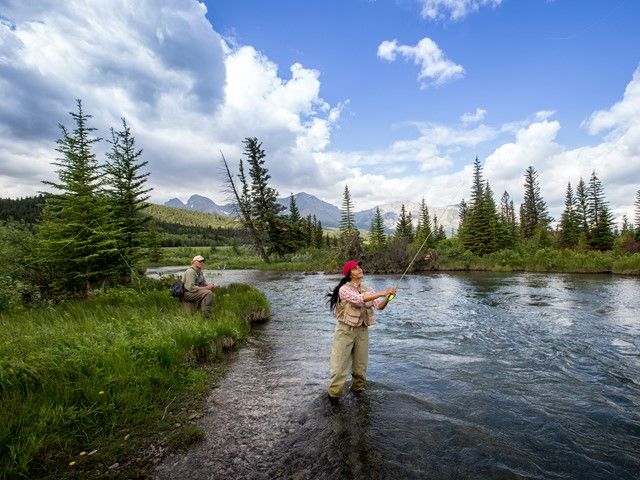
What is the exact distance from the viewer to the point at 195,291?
11109mm

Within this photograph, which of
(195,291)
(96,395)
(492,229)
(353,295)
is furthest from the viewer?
(492,229)

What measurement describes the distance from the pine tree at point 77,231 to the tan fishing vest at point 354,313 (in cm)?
1203

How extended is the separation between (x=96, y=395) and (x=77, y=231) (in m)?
12.7

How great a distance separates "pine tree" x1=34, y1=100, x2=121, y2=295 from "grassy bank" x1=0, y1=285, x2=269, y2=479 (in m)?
8.53

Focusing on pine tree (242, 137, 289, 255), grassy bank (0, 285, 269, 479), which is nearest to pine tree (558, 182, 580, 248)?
pine tree (242, 137, 289, 255)

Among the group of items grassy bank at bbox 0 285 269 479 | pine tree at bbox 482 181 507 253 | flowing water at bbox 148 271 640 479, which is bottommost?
flowing water at bbox 148 271 640 479

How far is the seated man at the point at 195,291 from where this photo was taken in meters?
11.0

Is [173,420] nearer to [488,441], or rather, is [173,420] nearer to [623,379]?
[488,441]

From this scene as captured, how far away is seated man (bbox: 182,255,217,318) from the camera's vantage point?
432 inches

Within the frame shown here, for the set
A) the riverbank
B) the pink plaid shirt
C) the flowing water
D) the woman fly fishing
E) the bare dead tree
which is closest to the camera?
the flowing water

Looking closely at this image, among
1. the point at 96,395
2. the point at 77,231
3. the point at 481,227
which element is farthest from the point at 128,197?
the point at 481,227

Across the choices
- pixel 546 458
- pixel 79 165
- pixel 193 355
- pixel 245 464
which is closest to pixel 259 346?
pixel 193 355

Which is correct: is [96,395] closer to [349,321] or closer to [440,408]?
[349,321]

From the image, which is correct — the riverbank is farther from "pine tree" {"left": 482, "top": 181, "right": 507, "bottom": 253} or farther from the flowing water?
the flowing water
